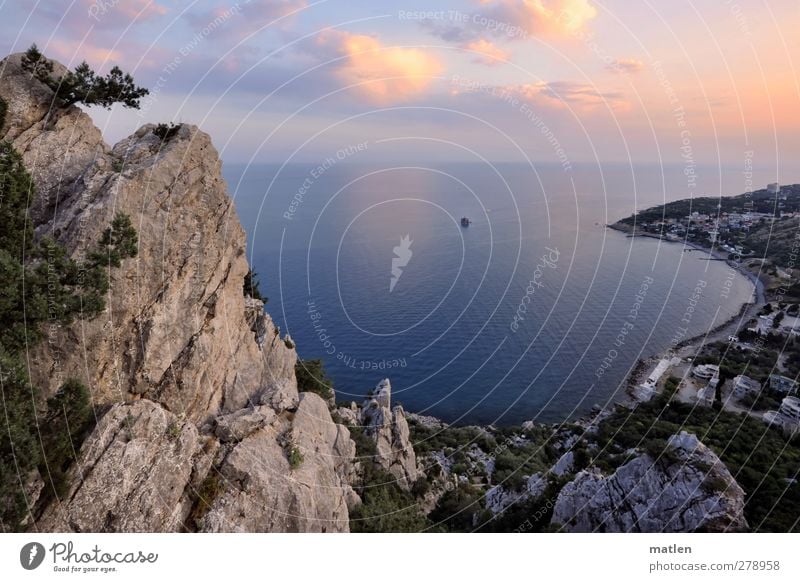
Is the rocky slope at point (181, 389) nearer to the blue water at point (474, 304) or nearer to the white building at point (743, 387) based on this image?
the blue water at point (474, 304)

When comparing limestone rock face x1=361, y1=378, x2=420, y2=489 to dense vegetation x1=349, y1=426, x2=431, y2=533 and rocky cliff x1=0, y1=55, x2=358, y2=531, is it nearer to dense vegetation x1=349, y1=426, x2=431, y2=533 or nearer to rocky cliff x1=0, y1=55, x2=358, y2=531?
dense vegetation x1=349, y1=426, x2=431, y2=533

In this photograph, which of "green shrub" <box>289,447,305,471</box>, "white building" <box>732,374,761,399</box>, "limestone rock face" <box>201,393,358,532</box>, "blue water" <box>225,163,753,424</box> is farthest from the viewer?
"blue water" <box>225,163,753,424</box>

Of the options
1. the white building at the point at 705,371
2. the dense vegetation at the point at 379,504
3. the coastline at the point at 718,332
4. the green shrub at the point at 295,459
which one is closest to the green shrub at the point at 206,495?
the green shrub at the point at 295,459

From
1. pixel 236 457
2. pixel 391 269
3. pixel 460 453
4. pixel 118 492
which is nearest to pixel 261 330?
pixel 236 457

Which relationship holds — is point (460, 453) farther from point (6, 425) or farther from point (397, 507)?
point (6, 425)

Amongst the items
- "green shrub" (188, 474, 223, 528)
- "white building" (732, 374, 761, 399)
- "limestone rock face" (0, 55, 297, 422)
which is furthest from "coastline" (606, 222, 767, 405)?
"green shrub" (188, 474, 223, 528)

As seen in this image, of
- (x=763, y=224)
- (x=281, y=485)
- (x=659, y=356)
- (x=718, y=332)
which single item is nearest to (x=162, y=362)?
(x=281, y=485)
